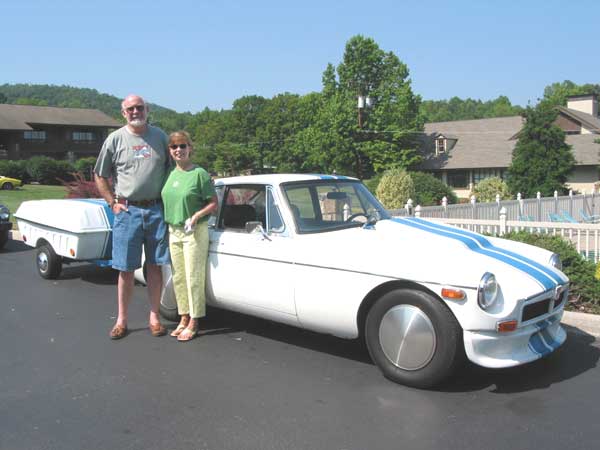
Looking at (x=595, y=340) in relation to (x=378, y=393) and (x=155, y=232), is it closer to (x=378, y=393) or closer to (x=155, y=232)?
(x=378, y=393)

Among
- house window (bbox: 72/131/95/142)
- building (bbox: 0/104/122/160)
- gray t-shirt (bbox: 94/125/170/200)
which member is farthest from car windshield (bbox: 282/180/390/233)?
house window (bbox: 72/131/95/142)

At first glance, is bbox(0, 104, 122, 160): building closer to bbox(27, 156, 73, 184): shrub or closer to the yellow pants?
bbox(27, 156, 73, 184): shrub

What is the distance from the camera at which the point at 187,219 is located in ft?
17.5

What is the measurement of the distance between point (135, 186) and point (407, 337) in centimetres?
289

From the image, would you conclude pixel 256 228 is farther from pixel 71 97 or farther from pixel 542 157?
pixel 71 97

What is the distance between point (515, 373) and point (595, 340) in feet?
4.74

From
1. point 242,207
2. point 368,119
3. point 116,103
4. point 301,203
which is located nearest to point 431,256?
point 301,203

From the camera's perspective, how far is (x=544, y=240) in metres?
7.31

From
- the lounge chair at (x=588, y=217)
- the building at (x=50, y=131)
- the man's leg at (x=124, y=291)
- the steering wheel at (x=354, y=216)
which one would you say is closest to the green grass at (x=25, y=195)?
the building at (x=50, y=131)

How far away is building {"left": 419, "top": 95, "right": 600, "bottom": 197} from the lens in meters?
37.9

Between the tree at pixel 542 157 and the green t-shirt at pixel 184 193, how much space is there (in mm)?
26064

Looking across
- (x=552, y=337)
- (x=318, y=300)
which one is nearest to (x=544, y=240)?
(x=552, y=337)

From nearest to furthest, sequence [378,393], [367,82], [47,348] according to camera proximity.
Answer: [378,393], [47,348], [367,82]

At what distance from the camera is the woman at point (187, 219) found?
17.5ft
